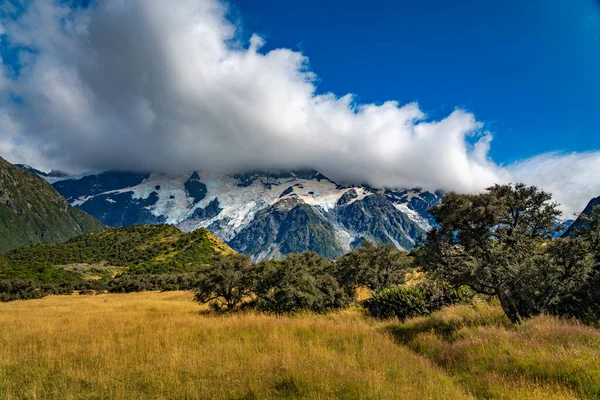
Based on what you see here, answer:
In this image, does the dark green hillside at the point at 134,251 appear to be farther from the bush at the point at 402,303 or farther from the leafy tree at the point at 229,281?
the bush at the point at 402,303

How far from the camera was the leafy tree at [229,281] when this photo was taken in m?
25.2

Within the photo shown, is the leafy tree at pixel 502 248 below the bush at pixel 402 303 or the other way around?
the other way around

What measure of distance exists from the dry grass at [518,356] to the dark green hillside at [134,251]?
120 metres

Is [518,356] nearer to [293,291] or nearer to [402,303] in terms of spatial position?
[402,303]

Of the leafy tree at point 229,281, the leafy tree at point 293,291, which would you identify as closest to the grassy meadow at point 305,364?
the leafy tree at point 293,291

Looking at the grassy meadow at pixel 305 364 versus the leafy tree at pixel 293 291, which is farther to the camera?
the leafy tree at pixel 293 291

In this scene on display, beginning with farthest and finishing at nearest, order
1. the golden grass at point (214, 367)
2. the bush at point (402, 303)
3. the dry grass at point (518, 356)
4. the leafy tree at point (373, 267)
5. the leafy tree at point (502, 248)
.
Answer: the leafy tree at point (373, 267), the bush at point (402, 303), the leafy tree at point (502, 248), the dry grass at point (518, 356), the golden grass at point (214, 367)

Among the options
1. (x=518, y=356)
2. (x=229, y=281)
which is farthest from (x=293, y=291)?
(x=518, y=356)

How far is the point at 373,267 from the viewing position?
109 ft

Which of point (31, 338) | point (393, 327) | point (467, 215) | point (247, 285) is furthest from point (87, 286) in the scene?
point (467, 215)

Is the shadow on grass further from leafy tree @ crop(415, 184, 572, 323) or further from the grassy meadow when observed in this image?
leafy tree @ crop(415, 184, 572, 323)

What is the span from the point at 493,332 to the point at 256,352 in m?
9.16

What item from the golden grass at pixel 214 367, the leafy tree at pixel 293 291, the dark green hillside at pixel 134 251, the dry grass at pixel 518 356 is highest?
the dark green hillside at pixel 134 251

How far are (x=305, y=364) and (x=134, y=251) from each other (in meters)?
168
